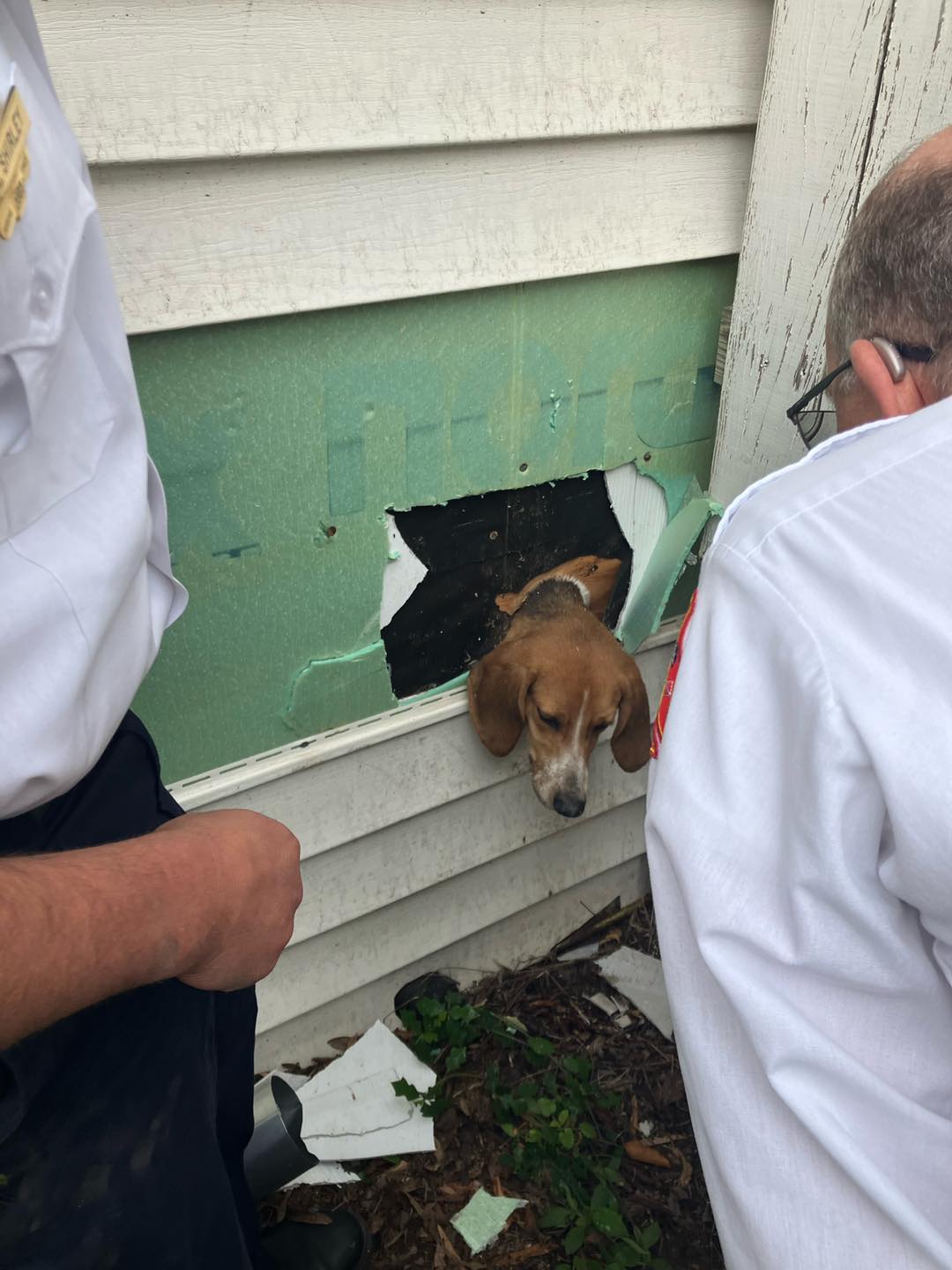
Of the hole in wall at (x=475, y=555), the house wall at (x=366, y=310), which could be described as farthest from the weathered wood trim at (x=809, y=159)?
the hole in wall at (x=475, y=555)

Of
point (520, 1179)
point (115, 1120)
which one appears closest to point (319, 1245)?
point (520, 1179)

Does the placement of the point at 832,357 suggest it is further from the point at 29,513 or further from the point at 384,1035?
the point at 384,1035

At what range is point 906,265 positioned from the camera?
1273mm

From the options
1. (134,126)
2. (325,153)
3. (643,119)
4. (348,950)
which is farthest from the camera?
(348,950)

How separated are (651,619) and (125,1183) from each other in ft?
5.64

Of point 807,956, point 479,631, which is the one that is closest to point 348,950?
point 479,631

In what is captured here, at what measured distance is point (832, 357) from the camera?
1510 mm

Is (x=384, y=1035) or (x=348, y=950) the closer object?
(x=348, y=950)

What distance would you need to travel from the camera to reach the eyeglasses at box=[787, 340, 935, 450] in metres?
1.29

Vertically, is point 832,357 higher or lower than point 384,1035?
higher

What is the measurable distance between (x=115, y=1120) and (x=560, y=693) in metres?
1.43

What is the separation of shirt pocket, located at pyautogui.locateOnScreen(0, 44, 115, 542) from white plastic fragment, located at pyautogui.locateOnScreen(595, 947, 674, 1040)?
7.51 feet

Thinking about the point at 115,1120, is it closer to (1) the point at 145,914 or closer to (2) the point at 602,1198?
(1) the point at 145,914

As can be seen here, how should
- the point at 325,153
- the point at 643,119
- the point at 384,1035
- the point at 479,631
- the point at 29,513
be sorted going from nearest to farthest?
the point at 29,513
the point at 325,153
the point at 643,119
the point at 479,631
the point at 384,1035
